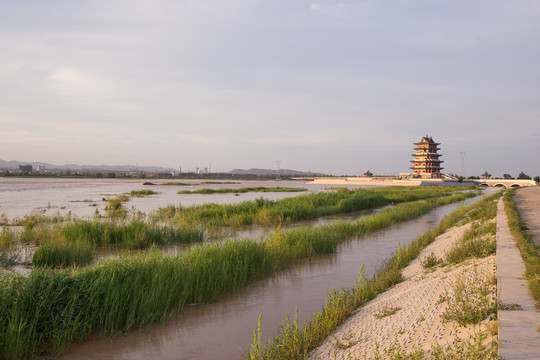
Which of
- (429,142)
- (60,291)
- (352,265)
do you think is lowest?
(352,265)

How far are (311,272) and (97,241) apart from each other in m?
9.14

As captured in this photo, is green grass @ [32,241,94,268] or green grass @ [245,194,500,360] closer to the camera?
green grass @ [245,194,500,360]

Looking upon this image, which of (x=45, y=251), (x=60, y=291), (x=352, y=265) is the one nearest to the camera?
(x=60, y=291)

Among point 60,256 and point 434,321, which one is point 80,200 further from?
point 434,321

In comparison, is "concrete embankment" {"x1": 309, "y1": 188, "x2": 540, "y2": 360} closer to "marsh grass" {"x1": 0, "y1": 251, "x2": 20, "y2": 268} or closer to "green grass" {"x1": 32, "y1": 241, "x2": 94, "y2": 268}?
"green grass" {"x1": 32, "y1": 241, "x2": 94, "y2": 268}

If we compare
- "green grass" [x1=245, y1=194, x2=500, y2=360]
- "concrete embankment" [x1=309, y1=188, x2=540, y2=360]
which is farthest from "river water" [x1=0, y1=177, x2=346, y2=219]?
"concrete embankment" [x1=309, y1=188, x2=540, y2=360]

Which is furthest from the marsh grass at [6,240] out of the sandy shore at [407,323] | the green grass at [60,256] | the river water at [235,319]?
the sandy shore at [407,323]

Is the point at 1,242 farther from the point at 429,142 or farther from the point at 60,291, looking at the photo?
the point at 429,142

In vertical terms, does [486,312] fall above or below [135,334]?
above

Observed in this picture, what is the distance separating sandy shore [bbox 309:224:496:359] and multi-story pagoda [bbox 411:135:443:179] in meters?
136

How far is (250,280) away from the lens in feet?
35.6

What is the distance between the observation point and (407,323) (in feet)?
20.2

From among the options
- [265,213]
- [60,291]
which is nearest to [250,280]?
[60,291]

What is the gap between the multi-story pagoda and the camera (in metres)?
138
